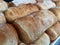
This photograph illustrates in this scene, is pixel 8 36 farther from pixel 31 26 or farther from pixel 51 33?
pixel 51 33

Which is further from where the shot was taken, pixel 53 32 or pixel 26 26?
pixel 53 32

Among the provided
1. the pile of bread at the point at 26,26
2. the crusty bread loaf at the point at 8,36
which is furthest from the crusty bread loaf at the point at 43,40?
the crusty bread loaf at the point at 8,36

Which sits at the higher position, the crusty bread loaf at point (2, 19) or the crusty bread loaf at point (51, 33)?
the crusty bread loaf at point (2, 19)

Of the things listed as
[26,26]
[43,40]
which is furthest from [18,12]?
[43,40]

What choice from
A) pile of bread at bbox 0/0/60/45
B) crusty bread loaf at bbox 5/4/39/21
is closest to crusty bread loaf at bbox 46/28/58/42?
pile of bread at bbox 0/0/60/45

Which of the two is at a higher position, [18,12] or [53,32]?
[18,12]

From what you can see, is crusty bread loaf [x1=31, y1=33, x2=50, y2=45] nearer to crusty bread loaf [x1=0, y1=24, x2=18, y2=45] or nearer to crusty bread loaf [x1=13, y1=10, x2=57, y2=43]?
crusty bread loaf [x1=13, y1=10, x2=57, y2=43]

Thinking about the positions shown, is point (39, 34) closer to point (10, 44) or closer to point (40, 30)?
point (40, 30)

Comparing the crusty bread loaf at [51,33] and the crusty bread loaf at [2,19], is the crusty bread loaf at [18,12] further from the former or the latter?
the crusty bread loaf at [51,33]
